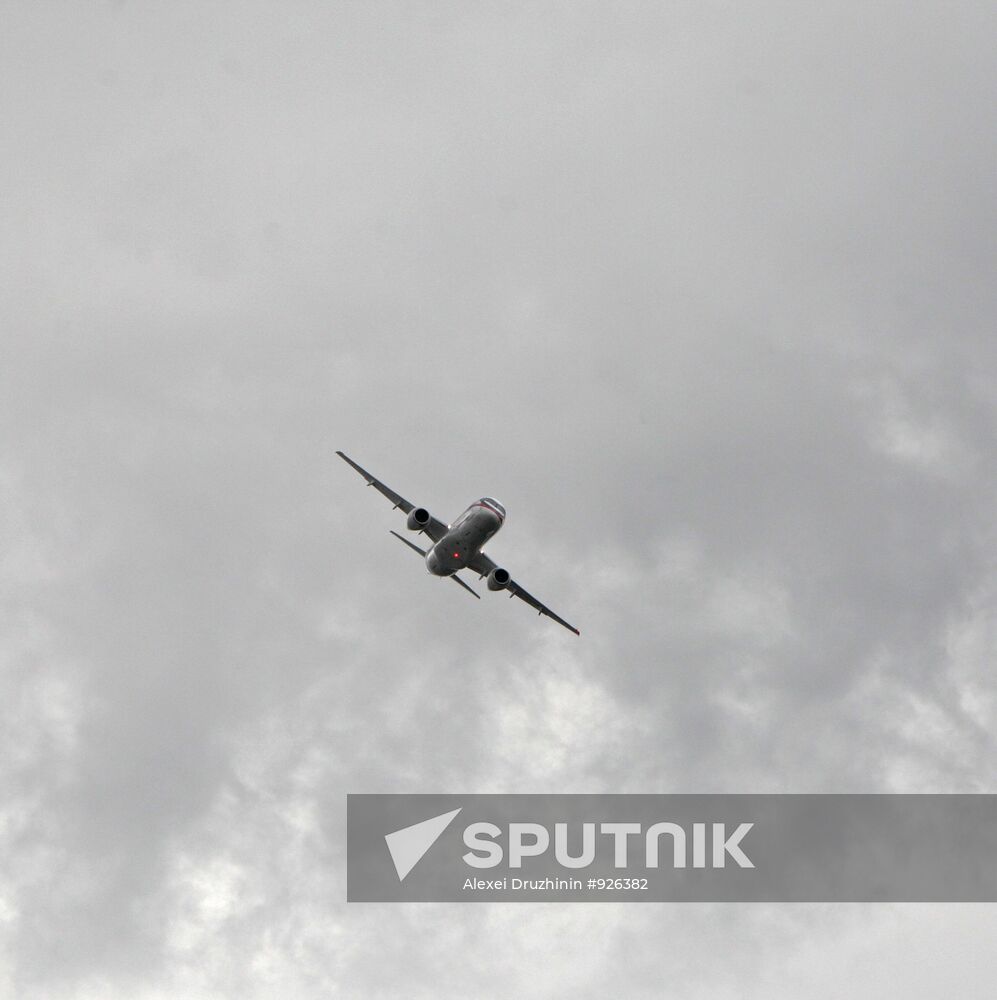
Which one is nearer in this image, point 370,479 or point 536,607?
point 370,479

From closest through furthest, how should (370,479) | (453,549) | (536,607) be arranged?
(453,549) → (370,479) → (536,607)

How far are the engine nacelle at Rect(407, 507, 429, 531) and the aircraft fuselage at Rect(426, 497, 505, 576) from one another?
2237 mm

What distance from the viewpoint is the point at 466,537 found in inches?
3002

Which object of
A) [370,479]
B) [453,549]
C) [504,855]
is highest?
[370,479]

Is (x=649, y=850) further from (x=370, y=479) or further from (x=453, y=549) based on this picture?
(x=370, y=479)

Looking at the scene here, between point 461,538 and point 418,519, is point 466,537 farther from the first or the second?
point 418,519

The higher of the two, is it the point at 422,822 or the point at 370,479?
the point at 370,479

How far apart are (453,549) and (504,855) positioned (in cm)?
2214

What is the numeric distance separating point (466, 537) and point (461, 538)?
0.39m

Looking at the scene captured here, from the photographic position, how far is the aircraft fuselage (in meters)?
75.2

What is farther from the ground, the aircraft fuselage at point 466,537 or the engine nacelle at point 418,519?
the engine nacelle at point 418,519

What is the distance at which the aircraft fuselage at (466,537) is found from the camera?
247ft

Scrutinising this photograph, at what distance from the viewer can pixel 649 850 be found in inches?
3113

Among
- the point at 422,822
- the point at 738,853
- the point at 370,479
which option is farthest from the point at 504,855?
the point at 370,479
